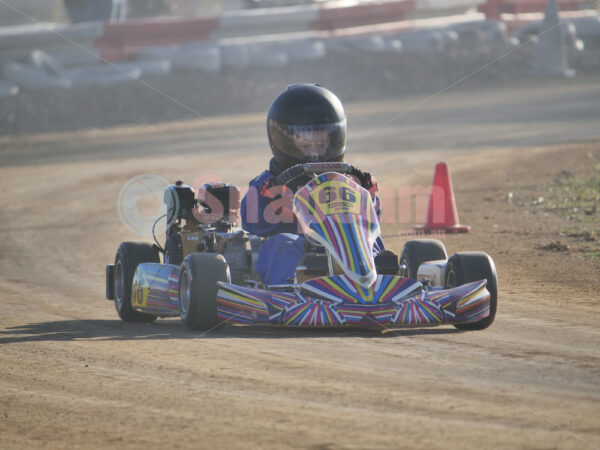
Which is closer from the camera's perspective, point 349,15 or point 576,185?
point 576,185

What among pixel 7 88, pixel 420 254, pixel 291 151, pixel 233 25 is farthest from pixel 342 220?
pixel 233 25

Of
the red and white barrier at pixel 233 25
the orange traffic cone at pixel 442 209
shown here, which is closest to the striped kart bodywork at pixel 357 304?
the orange traffic cone at pixel 442 209

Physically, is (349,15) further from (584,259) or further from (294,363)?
(294,363)

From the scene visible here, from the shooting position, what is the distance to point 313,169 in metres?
6.62

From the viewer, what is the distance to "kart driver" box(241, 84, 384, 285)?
684 centimetres

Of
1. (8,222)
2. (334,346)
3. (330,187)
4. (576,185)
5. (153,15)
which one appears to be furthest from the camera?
(153,15)

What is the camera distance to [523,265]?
9.17 m

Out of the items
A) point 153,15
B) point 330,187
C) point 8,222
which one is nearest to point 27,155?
point 8,222

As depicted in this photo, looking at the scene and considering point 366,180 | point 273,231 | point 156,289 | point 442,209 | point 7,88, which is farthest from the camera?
point 7,88

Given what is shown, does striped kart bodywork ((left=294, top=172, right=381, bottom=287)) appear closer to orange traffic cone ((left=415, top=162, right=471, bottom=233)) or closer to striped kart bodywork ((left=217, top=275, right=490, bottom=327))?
striped kart bodywork ((left=217, top=275, right=490, bottom=327))

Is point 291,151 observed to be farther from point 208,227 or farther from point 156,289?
point 156,289

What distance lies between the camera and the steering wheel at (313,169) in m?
6.63

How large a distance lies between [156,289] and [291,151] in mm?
1263

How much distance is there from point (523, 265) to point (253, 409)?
17.1 ft
